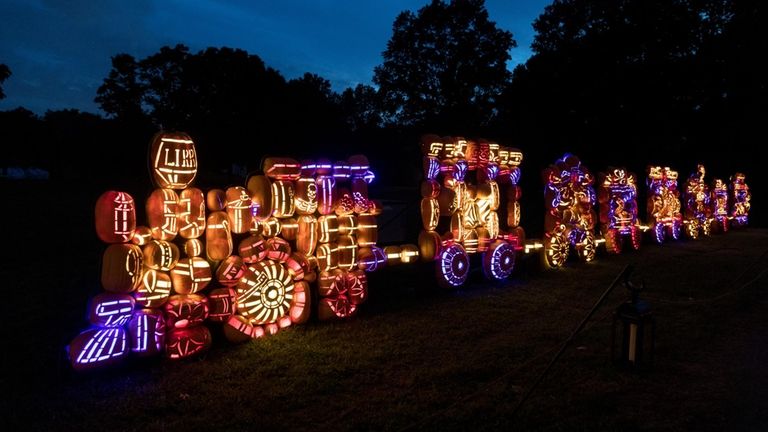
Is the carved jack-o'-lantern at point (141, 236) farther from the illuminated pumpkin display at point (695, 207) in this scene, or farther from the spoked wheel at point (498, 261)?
the illuminated pumpkin display at point (695, 207)

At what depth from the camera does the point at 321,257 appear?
7.72 metres

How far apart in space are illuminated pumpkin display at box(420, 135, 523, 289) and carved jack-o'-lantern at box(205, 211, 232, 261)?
10.5 feet

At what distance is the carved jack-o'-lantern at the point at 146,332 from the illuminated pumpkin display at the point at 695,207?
18187mm

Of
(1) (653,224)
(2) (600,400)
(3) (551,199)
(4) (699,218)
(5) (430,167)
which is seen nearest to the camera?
(2) (600,400)

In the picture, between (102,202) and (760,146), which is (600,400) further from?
(760,146)

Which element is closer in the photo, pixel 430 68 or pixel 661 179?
pixel 661 179

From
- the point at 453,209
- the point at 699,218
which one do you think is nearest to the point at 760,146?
the point at 699,218

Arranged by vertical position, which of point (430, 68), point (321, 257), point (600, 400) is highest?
point (430, 68)

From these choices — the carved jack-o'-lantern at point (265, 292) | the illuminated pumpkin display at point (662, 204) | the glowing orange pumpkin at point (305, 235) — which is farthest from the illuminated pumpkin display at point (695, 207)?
the carved jack-o'-lantern at point (265, 292)

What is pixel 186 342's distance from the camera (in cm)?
609

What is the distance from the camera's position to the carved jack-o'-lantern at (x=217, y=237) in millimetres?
6410

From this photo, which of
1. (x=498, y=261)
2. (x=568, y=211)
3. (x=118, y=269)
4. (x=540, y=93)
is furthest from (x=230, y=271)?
(x=540, y=93)

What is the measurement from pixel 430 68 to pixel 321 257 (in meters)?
18.4

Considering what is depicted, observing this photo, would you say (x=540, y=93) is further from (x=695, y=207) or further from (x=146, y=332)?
(x=146, y=332)
